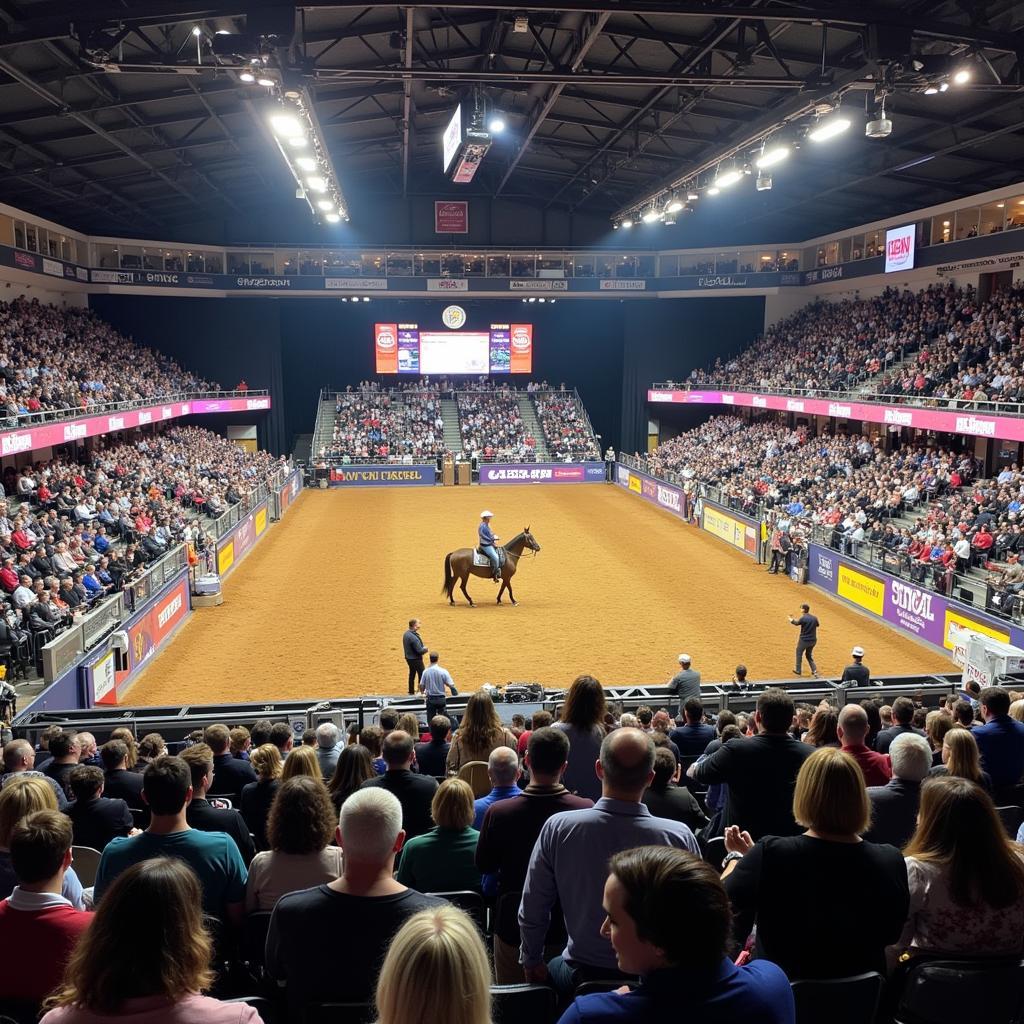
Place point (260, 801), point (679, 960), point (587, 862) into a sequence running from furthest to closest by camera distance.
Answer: point (260, 801) → point (587, 862) → point (679, 960)

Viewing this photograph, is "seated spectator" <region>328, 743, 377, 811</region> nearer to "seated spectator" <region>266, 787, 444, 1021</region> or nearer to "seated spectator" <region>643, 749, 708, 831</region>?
"seated spectator" <region>643, 749, 708, 831</region>

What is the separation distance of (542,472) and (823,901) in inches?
1769

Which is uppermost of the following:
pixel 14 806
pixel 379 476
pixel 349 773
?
pixel 14 806

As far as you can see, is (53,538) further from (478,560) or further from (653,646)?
(653,646)

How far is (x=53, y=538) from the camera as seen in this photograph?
69.5 ft

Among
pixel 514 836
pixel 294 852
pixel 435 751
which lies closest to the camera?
pixel 294 852

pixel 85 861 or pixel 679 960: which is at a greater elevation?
pixel 679 960

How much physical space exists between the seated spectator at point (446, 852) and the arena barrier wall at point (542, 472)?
4283 cm

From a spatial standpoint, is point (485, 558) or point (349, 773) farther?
point (485, 558)

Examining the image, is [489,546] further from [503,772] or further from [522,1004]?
[522,1004]

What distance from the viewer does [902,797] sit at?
517 centimetres

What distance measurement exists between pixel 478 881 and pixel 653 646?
15.0m

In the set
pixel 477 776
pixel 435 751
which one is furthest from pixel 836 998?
pixel 435 751

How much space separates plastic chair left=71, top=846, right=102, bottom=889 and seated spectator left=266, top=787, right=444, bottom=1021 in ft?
9.08
